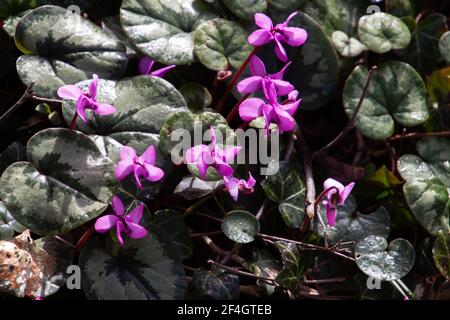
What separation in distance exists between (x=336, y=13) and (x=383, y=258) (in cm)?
65

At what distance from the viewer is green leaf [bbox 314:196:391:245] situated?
152 centimetres

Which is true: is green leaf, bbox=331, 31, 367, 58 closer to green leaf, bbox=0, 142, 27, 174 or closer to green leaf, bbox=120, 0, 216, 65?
green leaf, bbox=120, 0, 216, 65

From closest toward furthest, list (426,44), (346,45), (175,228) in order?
(175,228)
(346,45)
(426,44)

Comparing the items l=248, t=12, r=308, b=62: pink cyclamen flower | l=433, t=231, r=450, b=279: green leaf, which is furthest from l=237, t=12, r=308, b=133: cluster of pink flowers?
l=433, t=231, r=450, b=279: green leaf

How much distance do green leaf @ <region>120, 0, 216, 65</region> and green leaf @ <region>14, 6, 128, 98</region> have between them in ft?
0.20

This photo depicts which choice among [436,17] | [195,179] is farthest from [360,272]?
[436,17]

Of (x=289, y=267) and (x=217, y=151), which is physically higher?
(x=217, y=151)

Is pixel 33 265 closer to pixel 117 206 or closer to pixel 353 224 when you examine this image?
pixel 117 206

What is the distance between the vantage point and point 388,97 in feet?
5.42

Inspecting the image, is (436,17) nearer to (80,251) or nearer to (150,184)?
(150,184)

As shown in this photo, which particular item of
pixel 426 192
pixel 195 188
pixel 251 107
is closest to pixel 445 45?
pixel 426 192

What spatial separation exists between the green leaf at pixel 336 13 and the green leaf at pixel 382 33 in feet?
0.26

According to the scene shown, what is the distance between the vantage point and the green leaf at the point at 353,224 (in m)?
1.52

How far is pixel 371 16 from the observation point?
1650mm
